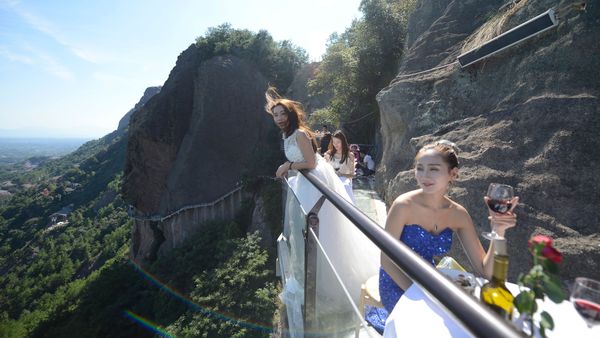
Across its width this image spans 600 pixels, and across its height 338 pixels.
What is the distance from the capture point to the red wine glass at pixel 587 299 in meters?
1.11

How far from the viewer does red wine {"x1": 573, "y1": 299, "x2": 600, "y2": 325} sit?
113 centimetres

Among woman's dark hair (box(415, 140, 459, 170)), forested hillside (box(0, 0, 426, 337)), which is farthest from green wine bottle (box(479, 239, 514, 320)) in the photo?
forested hillside (box(0, 0, 426, 337))

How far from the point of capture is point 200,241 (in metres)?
17.5

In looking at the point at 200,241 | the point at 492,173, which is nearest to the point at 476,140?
the point at 492,173

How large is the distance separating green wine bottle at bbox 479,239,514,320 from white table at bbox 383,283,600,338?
15 cm

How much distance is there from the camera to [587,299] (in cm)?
113

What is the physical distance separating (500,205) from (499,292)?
1.94 ft

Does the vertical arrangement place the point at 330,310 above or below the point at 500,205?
below

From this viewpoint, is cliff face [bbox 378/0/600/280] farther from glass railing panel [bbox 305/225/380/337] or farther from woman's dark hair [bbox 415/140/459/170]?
glass railing panel [bbox 305/225/380/337]

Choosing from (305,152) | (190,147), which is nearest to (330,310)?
(305,152)

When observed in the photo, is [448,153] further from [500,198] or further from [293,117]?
[293,117]

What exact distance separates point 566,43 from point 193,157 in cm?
2259

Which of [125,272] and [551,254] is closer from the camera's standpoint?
[551,254]

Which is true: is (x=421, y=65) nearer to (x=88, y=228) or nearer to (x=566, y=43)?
(x=566, y=43)
